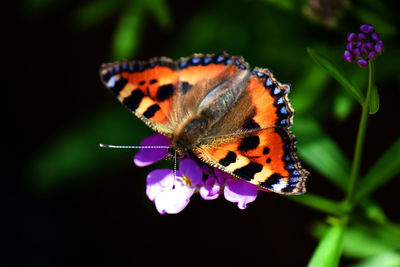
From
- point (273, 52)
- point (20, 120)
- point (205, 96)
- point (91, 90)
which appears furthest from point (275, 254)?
point (20, 120)

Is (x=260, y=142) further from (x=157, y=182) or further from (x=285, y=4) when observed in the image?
(x=285, y=4)

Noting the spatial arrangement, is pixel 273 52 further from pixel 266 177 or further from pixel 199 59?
pixel 266 177

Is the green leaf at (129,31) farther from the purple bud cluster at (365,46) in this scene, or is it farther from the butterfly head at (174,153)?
the purple bud cluster at (365,46)

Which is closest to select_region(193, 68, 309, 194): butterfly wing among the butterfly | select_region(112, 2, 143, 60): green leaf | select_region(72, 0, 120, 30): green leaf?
the butterfly

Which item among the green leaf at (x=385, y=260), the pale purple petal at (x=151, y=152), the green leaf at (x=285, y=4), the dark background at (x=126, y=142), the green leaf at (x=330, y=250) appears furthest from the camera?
the dark background at (x=126, y=142)

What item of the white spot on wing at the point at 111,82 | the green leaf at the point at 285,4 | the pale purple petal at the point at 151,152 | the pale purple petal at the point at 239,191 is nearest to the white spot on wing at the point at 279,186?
the pale purple petal at the point at 239,191

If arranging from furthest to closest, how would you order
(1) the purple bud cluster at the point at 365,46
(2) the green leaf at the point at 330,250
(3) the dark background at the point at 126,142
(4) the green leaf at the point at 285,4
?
(3) the dark background at the point at 126,142
(4) the green leaf at the point at 285,4
(2) the green leaf at the point at 330,250
(1) the purple bud cluster at the point at 365,46
